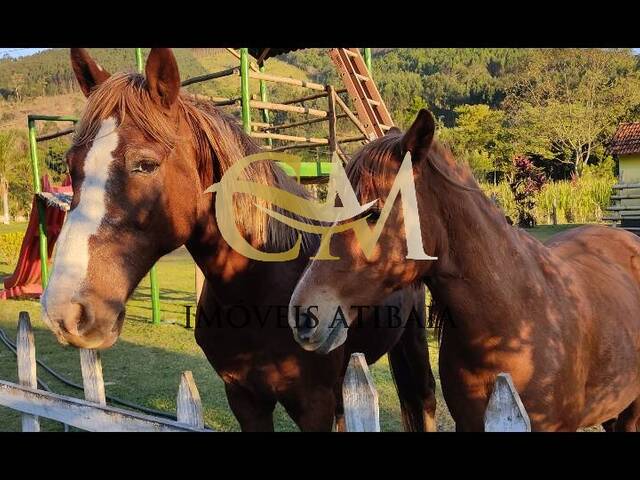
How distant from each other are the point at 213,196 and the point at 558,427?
Result: 5.43 feet

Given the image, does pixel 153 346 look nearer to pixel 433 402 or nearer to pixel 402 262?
pixel 433 402

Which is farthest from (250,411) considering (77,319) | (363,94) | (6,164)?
(6,164)

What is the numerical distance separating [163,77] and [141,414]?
1400 mm

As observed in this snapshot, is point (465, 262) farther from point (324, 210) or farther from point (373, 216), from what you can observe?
point (324, 210)

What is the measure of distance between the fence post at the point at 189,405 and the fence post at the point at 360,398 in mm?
646

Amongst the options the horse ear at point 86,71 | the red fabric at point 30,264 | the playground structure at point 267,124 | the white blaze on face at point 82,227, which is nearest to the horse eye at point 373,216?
the white blaze on face at point 82,227

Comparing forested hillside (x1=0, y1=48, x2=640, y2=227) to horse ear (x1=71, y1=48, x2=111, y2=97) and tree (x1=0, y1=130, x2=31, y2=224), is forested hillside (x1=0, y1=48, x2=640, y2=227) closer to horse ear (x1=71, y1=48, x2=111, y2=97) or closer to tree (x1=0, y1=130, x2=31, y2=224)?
tree (x1=0, y1=130, x2=31, y2=224)

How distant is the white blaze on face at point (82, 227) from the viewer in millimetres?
1595

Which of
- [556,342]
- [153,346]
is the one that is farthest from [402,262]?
[153,346]

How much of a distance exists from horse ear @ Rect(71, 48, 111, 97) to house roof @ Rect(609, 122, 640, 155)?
21116 mm

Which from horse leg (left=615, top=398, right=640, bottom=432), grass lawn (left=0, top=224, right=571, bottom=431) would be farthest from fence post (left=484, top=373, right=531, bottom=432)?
grass lawn (left=0, top=224, right=571, bottom=431)

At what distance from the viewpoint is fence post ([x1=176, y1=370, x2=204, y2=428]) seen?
1990 mm

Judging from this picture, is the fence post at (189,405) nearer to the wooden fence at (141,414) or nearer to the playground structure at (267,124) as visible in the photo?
the wooden fence at (141,414)

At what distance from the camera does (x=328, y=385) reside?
227 cm
